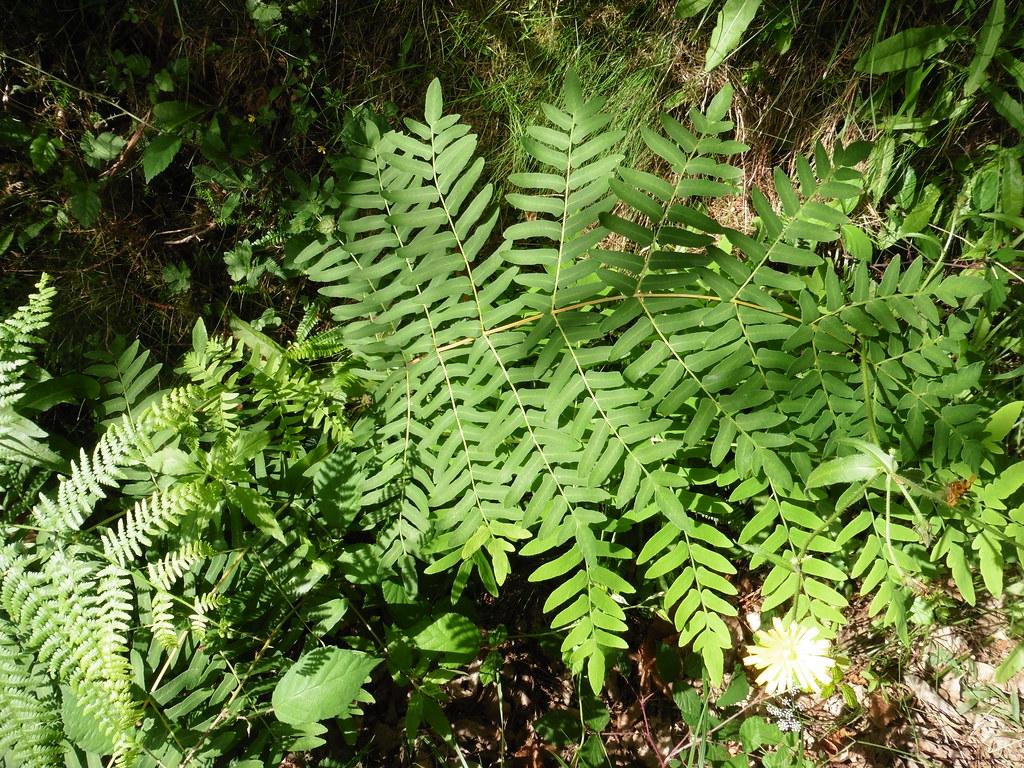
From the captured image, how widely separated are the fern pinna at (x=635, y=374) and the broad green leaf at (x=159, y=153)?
78 centimetres

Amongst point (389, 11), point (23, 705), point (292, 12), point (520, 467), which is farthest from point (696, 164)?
point (23, 705)

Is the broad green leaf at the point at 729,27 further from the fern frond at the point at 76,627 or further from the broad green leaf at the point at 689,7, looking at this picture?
the fern frond at the point at 76,627

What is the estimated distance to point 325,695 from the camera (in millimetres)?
2049

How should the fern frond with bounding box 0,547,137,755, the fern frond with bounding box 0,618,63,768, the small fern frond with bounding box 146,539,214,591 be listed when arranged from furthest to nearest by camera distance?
1. the small fern frond with bounding box 146,539,214,591
2. the fern frond with bounding box 0,618,63,768
3. the fern frond with bounding box 0,547,137,755

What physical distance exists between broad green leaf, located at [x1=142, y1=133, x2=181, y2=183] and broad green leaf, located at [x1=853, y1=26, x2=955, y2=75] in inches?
93.8

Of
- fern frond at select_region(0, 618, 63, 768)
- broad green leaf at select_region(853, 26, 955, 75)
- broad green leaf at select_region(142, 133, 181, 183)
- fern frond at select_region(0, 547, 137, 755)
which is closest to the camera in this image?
fern frond at select_region(0, 547, 137, 755)

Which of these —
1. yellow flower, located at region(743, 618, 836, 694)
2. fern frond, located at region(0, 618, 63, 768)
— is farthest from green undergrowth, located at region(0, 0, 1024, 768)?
yellow flower, located at region(743, 618, 836, 694)

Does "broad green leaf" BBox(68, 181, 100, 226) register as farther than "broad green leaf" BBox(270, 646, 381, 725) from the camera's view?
Yes

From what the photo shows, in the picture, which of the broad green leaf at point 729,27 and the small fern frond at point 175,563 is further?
the broad green leaf at point 729,27

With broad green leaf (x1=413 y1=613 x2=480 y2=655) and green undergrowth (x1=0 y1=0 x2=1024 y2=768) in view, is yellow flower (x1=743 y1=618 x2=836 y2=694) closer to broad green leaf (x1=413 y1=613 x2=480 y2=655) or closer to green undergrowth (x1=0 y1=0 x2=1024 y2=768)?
green undergrowth (x1=0 y1=0 x2=1024 y2=768)

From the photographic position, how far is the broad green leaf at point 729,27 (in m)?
2.21

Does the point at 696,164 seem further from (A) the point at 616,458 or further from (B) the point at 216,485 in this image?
(B) the point at 216,485

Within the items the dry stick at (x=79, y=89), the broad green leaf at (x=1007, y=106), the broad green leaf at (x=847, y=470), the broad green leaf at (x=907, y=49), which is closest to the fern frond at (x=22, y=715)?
the dry stick at (x=79, y=89)

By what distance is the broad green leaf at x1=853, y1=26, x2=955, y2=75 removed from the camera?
215 cm
